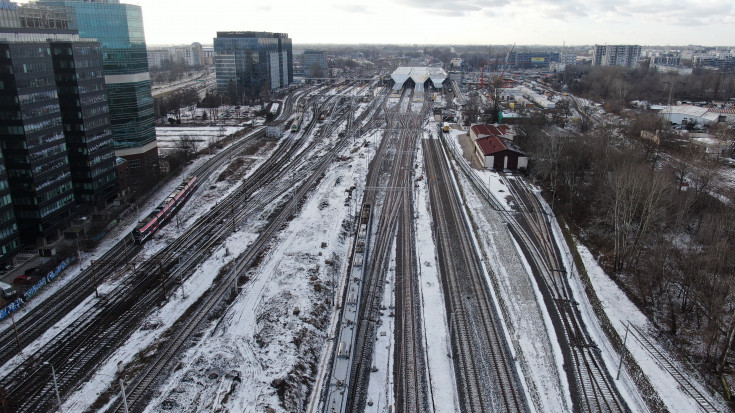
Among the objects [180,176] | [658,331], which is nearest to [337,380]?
[658,331]

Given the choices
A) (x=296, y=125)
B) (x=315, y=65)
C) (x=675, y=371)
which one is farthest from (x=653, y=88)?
(x=675, y=371)

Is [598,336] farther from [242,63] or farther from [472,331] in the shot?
[242,63]

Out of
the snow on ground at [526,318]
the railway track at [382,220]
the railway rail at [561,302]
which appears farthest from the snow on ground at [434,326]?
the railway rail at [561,302]

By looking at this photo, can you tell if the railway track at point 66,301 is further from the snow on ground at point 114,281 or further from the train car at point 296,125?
the train car at point 296,125

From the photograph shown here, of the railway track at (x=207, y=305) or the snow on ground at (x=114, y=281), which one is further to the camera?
the snow on ground at (x=114, y=281)

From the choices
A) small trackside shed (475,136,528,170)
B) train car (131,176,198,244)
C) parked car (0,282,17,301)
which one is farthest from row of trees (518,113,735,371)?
parked car (0,282,17,301)

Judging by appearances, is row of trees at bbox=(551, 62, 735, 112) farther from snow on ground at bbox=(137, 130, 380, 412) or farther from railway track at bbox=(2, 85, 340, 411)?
railway track at bbox=(2, 85, 340, 411)
